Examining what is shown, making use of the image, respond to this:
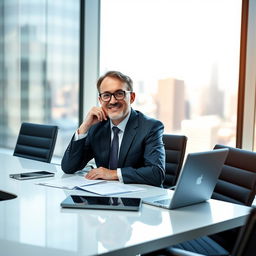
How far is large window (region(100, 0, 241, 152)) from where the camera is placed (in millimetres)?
3684

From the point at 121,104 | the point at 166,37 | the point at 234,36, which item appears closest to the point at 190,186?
the point at 121,104

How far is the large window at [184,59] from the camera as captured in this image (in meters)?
3.68

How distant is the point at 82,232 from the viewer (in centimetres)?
160

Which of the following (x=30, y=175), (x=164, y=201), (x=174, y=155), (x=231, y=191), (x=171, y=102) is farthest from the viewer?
(x=171, y=102)

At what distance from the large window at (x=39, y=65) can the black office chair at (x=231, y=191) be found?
2.75 m

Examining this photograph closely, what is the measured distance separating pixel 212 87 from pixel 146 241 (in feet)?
8.15

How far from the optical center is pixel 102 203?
1.94 meters

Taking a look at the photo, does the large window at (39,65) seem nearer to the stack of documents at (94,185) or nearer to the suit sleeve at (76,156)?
the suit sleeve at (76,156)

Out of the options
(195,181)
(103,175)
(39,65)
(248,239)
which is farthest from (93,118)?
(39,65)

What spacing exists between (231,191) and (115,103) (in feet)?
2.79

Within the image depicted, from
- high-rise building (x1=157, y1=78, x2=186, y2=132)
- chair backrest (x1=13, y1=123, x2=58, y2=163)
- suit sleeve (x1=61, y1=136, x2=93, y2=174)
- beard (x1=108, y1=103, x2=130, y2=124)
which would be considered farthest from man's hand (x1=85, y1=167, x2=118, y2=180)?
high-rise building (x1=157, y1=78, x2=186, y2=132)

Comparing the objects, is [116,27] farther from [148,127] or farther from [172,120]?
[148,127]

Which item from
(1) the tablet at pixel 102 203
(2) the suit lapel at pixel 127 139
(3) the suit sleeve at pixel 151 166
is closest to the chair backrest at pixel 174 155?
(3) the suit sleeve at pixel 151 166

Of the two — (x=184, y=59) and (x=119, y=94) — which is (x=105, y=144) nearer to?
(x=119, y=94)
